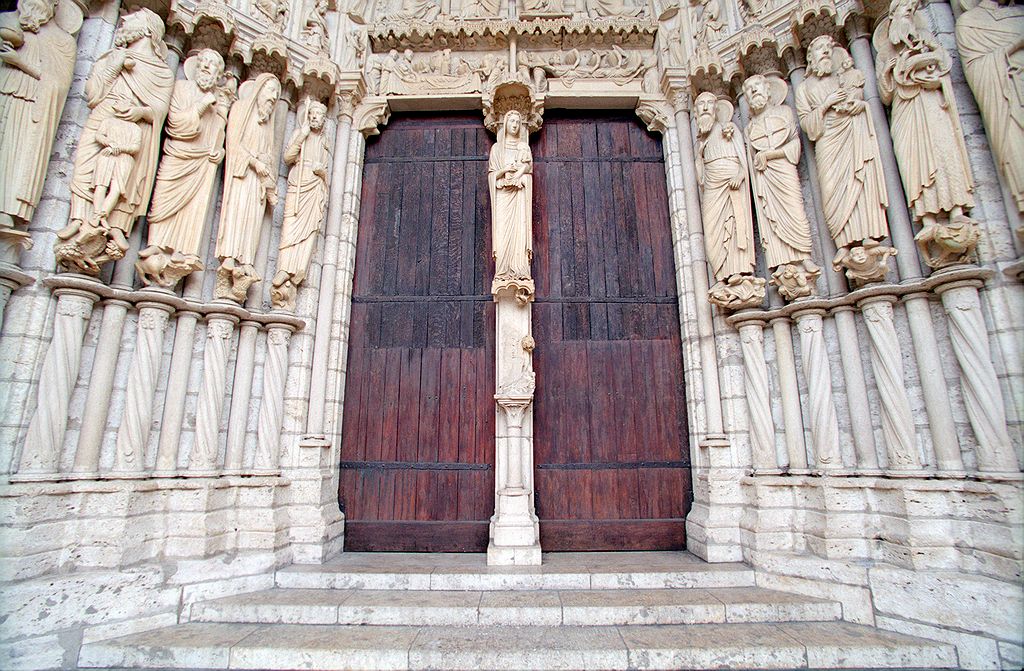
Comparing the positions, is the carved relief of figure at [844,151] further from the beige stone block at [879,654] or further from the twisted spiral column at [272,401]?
the twisted spiral column at [272,401]

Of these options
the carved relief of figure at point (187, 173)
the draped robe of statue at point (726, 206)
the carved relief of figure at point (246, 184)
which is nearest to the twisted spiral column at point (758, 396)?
the draped robe of statue at point (726, 206)

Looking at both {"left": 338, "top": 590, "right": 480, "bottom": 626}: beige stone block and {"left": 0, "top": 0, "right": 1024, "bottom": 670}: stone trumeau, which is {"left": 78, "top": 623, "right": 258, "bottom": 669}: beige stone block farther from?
{"left": 338, "top": 590, "right": 480, "bottom": 626}: beige stone block

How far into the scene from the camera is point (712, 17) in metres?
4.35

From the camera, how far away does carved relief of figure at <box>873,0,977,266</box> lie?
285 cm

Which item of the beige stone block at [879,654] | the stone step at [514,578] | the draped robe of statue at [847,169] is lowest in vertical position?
the beige stone block at [879,654]

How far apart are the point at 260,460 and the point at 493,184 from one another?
293cm

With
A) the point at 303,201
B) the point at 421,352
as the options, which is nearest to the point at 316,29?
the point at 303,201

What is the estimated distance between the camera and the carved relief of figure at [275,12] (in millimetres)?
4031

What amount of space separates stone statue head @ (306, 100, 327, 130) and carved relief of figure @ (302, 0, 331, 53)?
2.10ft

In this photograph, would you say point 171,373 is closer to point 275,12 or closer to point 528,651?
point 528,651

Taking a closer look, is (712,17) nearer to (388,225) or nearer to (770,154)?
(770,154)

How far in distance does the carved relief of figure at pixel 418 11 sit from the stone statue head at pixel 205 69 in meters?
2.05

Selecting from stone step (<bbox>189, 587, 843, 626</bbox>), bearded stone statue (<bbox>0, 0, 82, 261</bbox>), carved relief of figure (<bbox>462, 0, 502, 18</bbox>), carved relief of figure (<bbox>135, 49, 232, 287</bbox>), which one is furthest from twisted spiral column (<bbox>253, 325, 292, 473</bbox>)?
carved relief of figure (<bbox>462, 0, 502, 18</bbox>)

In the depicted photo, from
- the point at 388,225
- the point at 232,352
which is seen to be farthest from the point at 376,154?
the point at 232,352
